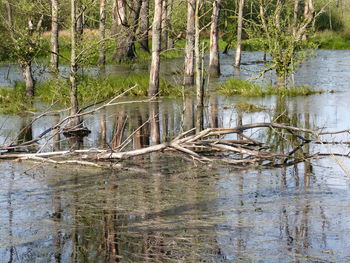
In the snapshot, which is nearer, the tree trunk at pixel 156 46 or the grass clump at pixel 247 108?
the grass clump at pixel 247 108

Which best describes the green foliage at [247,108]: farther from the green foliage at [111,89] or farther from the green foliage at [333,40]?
the green foliage at [333,40]

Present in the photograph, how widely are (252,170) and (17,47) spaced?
10485 millimetres

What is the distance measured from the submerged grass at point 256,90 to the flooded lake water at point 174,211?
8014 mm

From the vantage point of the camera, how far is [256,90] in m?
22.9

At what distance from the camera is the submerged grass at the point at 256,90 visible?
22.7 meters

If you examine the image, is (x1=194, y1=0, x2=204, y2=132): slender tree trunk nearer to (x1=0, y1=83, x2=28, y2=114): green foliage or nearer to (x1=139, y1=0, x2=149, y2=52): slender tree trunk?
(x1=139, y1=0, x2=149, y2=52): slender tree trunk

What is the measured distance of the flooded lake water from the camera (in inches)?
297

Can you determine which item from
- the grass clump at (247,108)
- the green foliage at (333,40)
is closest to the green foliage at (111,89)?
the grass clump at (247,108)

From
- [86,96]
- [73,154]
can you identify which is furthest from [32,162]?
[86,96]

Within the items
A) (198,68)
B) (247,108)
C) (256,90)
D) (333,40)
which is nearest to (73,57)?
(198,68)

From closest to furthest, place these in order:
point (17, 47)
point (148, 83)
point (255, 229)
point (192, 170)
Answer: point (255, 229) < point (192, 170) < point (17, 47) < point (148, 83)

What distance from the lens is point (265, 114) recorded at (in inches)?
733

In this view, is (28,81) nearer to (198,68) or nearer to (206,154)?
(198,68)

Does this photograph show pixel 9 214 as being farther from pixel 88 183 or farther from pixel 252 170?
pixel 252 170
